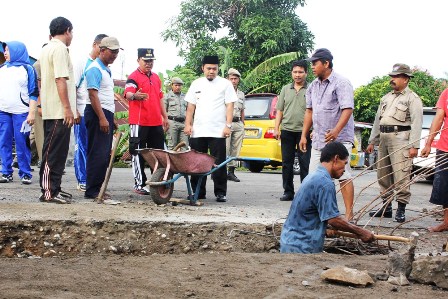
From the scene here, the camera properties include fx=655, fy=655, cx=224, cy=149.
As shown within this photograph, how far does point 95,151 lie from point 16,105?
216 cm

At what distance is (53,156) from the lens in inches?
267

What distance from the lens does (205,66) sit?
8281mm

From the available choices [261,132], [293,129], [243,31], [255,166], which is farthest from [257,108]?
[243,31]

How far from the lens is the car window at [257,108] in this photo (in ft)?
49.2

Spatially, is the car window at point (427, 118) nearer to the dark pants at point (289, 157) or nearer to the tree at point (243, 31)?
the dark pants at point (289, 157)

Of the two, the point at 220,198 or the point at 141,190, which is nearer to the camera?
the point at 220,198

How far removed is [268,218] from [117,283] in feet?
9.74

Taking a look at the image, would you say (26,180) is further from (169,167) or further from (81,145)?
(169,167)

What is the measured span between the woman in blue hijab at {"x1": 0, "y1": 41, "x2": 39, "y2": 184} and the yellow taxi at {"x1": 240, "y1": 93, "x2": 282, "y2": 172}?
6.73 meters

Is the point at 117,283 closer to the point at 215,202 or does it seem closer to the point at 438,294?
the point at 438,294

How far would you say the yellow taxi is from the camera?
1485 cm

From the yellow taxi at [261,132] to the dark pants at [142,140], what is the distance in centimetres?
659

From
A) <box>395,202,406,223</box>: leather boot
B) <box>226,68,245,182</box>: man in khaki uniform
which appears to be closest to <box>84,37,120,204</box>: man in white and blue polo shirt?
<box>395,202,406,223</box>: leather boot

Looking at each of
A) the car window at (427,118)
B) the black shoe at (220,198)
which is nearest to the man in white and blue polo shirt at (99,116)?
the black shoe at (220,198)
